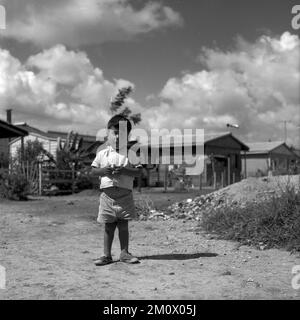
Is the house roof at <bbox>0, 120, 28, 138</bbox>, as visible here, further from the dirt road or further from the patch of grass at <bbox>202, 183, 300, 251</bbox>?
the patch of grass at <bbox>202, 183, 300, 251</bbox>

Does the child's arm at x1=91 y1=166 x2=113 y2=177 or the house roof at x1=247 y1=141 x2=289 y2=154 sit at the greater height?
the house roof at x1=247 y1=141 x2=289 y2=154

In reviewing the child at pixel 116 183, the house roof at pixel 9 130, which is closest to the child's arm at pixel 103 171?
the child at pixel 116 183

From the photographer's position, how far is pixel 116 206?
19.3 ft

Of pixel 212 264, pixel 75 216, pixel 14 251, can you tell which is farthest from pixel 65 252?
pixel 75 216

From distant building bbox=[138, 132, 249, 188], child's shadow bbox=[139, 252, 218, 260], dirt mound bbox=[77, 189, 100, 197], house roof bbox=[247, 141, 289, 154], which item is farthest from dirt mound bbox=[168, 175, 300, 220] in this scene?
house roof bbox=[247, 141, 289, 154]

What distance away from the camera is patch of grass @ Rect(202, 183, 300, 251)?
7.02 metres

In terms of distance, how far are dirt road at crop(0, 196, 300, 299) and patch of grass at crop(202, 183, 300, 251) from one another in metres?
0.25

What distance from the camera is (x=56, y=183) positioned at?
2186 cm

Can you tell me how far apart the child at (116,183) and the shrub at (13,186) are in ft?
37.9

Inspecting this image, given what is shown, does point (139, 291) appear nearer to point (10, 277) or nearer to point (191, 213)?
point (10, 277)

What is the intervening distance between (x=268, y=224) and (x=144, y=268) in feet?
8.78

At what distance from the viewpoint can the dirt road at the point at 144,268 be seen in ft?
14.6

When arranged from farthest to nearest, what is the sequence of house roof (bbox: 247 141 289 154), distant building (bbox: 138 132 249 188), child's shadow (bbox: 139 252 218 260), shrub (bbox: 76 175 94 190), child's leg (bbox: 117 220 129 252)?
1. house roof (bbox: 247 141 289 154)
2. distant building (bbox: 138 132 249 188)
3. shrub (bbox: 76 175 94 190)
4. child's shadow (bbox: 139 252 218 260)
5. child's leg (bbox: 117 220 129 252)
